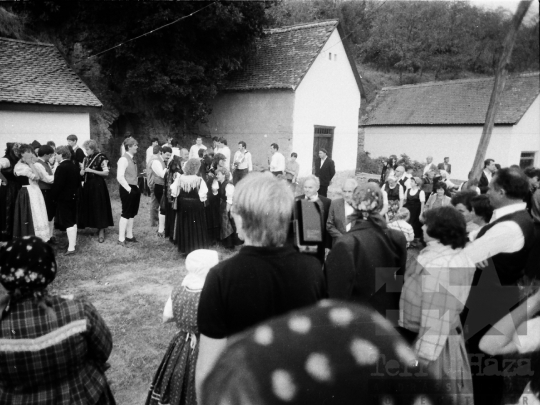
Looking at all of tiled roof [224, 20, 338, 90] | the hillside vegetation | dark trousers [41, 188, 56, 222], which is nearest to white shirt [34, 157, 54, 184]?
dark trousers [41, 188, 56, 222]

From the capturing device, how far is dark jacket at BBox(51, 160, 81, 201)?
271 inches

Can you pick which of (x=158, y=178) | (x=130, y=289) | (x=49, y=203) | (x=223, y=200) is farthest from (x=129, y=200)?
(x=130, y=289)

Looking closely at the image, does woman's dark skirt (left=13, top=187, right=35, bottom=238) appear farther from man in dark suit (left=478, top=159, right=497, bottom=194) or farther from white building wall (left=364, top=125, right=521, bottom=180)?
white building wall (left=364, top=125, right=521, bottom=180)

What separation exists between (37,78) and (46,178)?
825 centimetres

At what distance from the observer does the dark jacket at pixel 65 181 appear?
22.6 ft

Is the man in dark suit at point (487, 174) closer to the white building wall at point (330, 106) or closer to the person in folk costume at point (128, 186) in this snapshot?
the person in folk costume at point (128, 186)

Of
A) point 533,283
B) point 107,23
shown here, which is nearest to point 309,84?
point 107,23

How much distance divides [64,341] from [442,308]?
202 cm

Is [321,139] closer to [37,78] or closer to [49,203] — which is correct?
[37,78]

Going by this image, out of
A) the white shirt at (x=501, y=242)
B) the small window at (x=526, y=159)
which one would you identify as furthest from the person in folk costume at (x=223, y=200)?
the small window at (x=526, y=159)

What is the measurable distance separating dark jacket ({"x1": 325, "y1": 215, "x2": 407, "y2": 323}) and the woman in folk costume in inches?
32.4

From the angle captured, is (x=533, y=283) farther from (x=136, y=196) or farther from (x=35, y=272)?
(x=136, y=196)

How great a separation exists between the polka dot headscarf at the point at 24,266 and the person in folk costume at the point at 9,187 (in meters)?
5.14

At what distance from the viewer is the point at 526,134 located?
23.3 m
